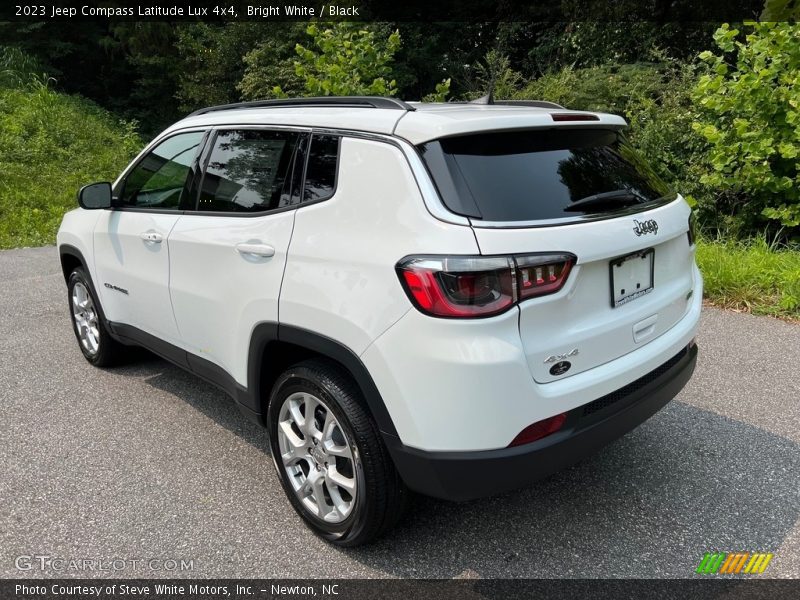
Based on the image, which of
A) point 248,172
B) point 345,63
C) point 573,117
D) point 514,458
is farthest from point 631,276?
point 345,63

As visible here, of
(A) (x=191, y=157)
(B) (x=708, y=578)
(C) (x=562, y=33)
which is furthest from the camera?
(C) (x=562, y=33)

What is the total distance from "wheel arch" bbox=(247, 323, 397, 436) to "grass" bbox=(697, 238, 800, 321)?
4.45m

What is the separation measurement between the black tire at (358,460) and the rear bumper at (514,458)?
110 millimetres

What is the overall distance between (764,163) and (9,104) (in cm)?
1660

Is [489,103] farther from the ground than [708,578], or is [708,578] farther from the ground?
[489,103]

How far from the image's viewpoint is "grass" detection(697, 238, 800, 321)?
541cm

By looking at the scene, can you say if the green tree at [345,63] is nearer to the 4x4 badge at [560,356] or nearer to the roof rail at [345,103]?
the roof rail at [345,103]

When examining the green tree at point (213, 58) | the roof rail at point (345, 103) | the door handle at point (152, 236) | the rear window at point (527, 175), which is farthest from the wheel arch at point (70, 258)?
the green tree at point (213, 58)

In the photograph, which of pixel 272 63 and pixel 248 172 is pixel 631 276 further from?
pixel 272 63

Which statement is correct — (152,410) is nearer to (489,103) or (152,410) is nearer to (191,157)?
(191,157)

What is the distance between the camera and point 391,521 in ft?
8.09

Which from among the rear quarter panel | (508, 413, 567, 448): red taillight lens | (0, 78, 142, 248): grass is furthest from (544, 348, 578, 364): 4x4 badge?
(0, 78, 142, 248): grass

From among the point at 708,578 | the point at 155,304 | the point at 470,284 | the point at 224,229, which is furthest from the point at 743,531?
the point at 155,304

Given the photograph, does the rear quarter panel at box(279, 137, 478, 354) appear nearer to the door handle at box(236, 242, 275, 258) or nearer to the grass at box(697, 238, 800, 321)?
the door handle at box(236, 242, 275, 258)
